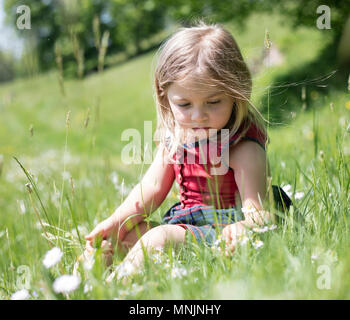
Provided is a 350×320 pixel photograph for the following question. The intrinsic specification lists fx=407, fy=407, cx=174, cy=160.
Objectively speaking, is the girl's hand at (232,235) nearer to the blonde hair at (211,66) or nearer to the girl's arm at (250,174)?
the girl's arm at (250,174)

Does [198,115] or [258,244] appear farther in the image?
[198,115]

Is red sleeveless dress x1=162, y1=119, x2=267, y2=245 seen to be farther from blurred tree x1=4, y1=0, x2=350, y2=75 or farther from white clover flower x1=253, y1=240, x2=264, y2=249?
blurred tree x1=4, y1=0, x2=350, y2=75

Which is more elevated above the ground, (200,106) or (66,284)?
(200,106)

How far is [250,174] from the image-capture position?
6.41 ft

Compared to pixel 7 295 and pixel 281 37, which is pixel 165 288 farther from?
pixel 281 37

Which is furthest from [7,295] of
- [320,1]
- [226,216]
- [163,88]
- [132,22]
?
[132,22]

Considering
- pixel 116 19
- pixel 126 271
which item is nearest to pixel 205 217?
pixel 126 271

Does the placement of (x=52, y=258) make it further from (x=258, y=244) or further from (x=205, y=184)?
(x=205, y=184)

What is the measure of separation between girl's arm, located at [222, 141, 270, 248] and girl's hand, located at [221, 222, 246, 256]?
0.05m

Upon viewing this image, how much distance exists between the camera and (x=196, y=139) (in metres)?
2.16

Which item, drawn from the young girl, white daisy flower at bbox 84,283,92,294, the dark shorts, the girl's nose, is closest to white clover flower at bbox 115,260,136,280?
white daisy flower at bbox 84,283,92,294

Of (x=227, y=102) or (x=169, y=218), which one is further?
(x=169, y=218)

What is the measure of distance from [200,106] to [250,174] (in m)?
0.40
